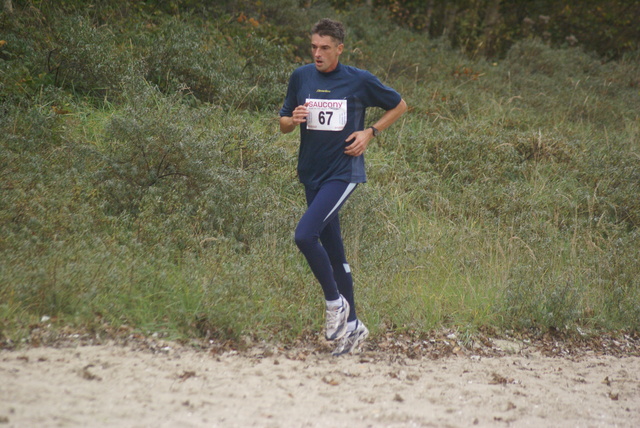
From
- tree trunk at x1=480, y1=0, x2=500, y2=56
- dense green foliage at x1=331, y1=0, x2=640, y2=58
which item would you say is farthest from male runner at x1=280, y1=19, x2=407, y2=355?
dense green foliage at x1=331, y1=0, x2=640, y2=58

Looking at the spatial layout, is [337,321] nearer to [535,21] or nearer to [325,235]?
[325,235]

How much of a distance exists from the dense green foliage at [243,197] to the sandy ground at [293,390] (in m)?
0.49

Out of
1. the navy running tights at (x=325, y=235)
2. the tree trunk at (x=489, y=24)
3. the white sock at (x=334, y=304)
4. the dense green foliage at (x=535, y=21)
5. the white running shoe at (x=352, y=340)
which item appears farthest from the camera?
the dense green foliage at (x=535, y=21)

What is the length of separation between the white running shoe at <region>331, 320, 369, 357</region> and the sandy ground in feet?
0.32

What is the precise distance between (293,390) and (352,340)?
0.99 m

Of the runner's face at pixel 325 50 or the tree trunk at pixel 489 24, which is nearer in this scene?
the runner's face at pixel 325 50

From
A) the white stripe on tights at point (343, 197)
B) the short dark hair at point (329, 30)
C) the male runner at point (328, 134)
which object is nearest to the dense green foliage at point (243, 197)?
the male runner at point (328, 134)

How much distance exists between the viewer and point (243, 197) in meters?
6.91

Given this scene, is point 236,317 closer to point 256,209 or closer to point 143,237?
point 143,237

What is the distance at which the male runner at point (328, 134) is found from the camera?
15.5 feet

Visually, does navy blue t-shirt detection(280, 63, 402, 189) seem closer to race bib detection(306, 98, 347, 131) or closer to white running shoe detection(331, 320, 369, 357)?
race bib detection(306, 98, 347, 131)

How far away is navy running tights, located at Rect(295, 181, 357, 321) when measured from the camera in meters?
4.67

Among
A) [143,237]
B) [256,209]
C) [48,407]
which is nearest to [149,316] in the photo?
[143,237]

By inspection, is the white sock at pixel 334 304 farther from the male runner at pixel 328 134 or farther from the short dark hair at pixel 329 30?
the short dark hair at pixel 329 30
